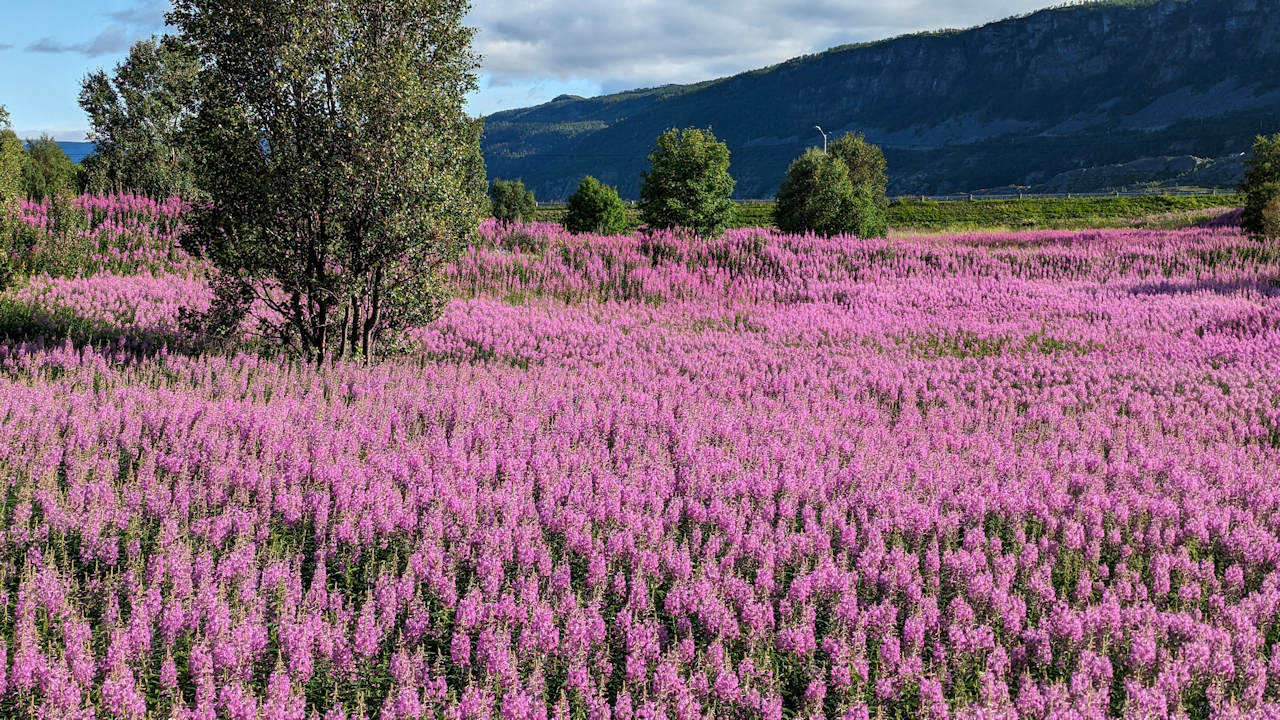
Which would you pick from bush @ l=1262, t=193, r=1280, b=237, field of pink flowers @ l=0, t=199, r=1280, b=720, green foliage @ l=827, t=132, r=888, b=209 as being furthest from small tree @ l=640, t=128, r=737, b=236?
A: green foliage @ l=827, t=132, r=888, b=209

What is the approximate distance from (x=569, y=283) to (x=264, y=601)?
1772cm

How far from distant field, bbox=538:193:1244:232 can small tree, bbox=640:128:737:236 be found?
102ft

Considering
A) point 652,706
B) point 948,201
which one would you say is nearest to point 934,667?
point 652,706

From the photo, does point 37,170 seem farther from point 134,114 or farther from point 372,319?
point 372,319

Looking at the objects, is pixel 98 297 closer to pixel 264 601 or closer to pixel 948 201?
pixel 264 601

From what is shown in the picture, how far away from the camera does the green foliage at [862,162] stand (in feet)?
176

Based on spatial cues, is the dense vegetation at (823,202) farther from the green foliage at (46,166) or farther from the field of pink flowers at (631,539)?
the green foliage at (46,166)

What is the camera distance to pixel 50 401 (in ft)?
26.0

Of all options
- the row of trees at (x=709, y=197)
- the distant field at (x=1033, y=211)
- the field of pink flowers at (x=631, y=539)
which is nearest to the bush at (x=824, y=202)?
the row of trees at (x=709, y=197)

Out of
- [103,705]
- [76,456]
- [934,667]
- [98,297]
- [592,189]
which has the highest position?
[592,189]

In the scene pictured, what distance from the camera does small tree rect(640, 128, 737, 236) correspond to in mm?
31297

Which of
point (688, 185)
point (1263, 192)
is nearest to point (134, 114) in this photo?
point (688, 185)

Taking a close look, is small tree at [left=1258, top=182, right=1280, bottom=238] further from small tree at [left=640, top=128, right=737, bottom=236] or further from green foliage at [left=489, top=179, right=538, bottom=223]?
green foliage at [left=489, top=179, right=538, bottom=223]

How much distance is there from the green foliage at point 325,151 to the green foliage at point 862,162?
4425 centimetres
